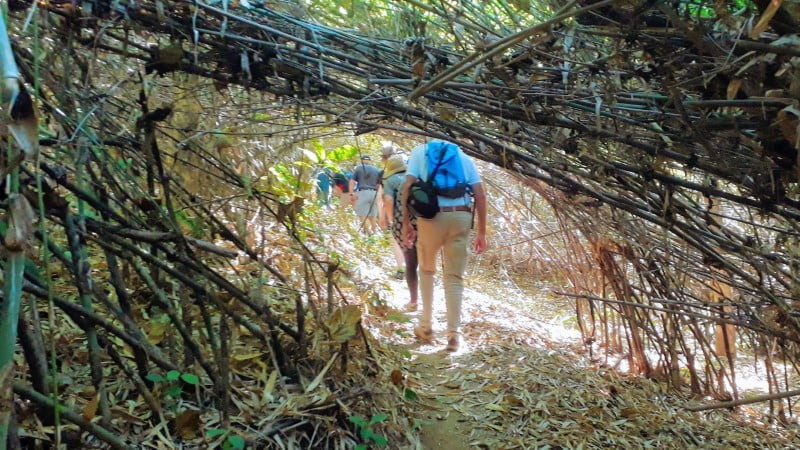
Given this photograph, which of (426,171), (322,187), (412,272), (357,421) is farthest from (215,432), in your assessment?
(322,187)

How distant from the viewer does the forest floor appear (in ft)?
7.68

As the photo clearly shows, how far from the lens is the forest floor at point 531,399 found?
2340 mm

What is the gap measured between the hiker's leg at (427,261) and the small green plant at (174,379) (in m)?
1.74

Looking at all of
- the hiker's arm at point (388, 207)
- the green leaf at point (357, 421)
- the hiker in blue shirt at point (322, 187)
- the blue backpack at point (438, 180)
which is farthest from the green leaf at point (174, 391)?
the hiker in blue shirt at point (322, 187)

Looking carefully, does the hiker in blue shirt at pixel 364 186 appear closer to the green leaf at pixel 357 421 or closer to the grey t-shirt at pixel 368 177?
the grey t-shirt at pixel 368 177

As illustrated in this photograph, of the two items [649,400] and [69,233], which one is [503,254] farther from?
[69,233]

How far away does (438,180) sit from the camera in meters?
3.12

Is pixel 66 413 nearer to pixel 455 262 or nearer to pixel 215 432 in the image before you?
pixel 215 432

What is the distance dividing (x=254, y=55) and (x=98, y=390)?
3.00 ft

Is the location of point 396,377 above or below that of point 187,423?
below

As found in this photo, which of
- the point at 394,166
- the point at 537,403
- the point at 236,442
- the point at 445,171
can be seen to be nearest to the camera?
the point at 236,442

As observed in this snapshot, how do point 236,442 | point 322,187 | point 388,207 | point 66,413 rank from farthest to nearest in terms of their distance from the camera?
point 322,187, point 388,207, point 236,442, point 66,413

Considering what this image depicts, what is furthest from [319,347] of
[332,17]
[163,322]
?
[332,17]

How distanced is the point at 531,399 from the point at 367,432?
3.38 feet
